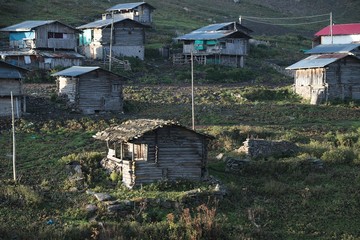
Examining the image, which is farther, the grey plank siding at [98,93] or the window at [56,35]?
the window at [56,35]

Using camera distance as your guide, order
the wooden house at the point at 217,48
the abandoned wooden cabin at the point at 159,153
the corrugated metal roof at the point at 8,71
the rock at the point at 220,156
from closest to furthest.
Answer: the abandoned wooden cabin at the point at 159,153 → the rock at the point at 220,156 → the corrugated metal roof at the point at 8,71 → the wooden house at the point at 217,48

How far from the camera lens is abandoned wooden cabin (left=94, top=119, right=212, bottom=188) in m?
26.5

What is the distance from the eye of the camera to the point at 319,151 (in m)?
31.6

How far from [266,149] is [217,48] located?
32.1 m

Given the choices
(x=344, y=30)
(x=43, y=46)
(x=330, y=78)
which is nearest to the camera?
(x=330, y=78)

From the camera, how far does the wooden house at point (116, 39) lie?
61.0m

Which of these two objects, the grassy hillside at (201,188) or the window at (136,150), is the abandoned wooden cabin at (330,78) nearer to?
the grassy hillside at (201,188)

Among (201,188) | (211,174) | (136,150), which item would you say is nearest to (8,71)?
(136,150)

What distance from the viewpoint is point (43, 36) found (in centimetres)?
5778

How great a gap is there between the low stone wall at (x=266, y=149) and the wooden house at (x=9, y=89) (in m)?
15.3

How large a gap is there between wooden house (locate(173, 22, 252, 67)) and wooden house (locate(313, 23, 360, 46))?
35.4 feet

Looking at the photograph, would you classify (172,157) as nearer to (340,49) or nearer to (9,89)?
(9,89)

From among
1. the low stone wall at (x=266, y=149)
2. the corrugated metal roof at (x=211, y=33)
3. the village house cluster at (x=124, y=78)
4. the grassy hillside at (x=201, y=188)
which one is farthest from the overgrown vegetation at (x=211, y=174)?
the corrugated metal roof at (x=211, y=33)

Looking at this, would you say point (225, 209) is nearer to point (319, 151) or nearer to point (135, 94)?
point (319, 151)
